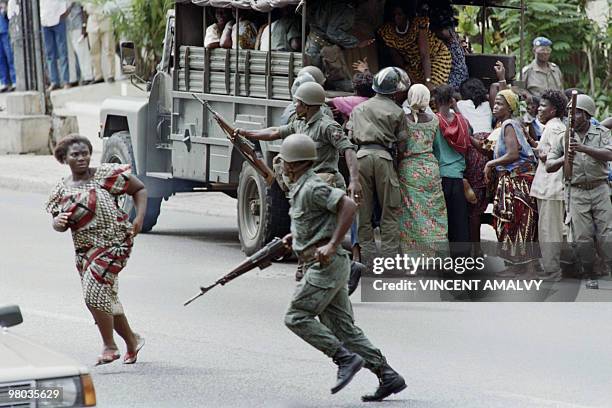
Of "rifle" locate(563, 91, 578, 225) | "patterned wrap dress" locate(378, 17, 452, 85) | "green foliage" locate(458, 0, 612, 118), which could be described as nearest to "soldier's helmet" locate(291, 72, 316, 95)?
"rifle" locate(563, 91, 578, 225)

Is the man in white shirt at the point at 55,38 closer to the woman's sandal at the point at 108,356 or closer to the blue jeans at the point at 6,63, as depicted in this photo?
the blue jeans at the point at 6,63

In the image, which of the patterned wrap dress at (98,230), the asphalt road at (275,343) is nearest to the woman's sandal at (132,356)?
the asphalt road at (275,343)

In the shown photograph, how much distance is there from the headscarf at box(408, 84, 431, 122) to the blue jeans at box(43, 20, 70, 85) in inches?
666

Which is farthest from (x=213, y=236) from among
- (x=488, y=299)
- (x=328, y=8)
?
(x=488, y=299)

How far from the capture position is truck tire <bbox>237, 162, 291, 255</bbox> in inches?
527

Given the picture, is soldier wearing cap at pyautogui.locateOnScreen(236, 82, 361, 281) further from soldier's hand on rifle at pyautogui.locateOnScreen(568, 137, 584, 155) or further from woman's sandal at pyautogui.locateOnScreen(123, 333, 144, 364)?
woman's sandal at pyautogui.locateOnScreen(123, 333, 144, 364)

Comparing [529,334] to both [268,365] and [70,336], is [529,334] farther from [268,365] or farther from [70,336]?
[70,336]

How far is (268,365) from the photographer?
351 inches

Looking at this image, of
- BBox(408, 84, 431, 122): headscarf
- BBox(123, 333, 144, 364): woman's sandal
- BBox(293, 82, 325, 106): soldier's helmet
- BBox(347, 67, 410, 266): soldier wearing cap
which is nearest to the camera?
BBox(123, 333, 144, 364): woman's sandal

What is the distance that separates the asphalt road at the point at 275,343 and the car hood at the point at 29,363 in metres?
2.06

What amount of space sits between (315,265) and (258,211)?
Result: 6.12 m

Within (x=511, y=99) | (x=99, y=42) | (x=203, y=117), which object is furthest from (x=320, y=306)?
(x=99, y=42)

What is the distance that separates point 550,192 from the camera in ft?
40.3

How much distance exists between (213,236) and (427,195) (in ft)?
13.2
